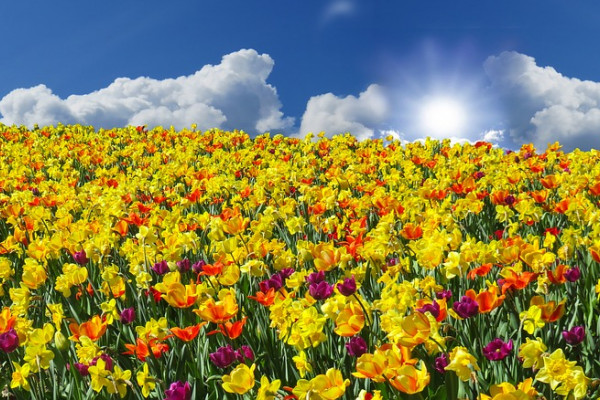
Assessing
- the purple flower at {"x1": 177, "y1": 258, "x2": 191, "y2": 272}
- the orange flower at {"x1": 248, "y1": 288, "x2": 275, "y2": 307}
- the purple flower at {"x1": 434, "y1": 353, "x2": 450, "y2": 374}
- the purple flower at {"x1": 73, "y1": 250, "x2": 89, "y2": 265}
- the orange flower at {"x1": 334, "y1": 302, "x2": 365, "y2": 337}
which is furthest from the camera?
the purple flower at {"x1": 73, "y1": 250, "x2": 89, "y2": 265}

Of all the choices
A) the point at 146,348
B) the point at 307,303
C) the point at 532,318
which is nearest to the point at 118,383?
the point at 146,348

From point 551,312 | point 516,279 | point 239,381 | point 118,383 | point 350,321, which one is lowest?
point 118,383

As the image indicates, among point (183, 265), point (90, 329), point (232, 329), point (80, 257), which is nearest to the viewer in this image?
point (232, 329)

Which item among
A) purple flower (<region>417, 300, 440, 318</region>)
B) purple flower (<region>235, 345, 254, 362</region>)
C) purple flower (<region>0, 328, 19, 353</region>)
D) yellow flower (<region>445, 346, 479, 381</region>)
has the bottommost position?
purple flower (<region>0, 328, 19, 353</region>)

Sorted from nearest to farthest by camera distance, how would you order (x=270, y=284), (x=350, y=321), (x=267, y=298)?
1. (x=350, y=321)
2. (x=267, y=298)
3. (x=270, y=284)

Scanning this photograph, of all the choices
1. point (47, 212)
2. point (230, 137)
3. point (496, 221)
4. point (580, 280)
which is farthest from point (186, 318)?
point (230, 137)

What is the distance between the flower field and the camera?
7.03 feet

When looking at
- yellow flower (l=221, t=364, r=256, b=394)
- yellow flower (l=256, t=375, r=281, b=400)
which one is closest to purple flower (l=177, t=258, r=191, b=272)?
yellow flower (l=221, t=364, r=256, b=394)

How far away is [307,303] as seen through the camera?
8.74ft

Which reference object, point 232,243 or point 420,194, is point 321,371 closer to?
point 232,243

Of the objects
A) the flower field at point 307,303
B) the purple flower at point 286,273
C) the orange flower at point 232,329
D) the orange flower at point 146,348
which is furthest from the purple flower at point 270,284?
the orange flower at point 146,348

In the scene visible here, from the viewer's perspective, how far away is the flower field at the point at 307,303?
214cm

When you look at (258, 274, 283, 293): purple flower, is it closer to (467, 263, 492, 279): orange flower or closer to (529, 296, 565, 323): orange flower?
(467, 263, 492, 279): orange flower

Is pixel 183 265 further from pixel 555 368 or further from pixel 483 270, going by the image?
pixel 555 368
